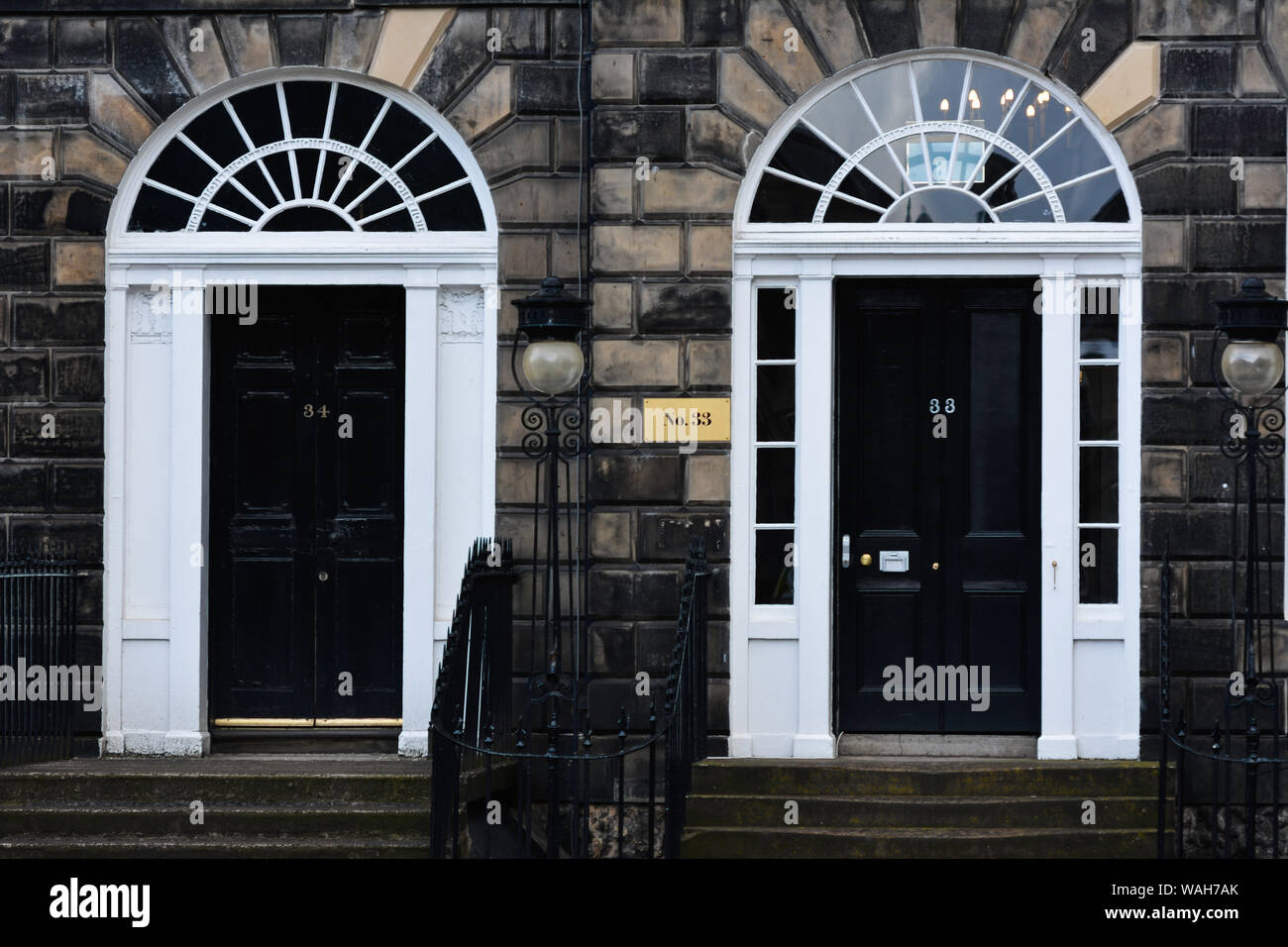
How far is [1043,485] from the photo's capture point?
28.8 ft

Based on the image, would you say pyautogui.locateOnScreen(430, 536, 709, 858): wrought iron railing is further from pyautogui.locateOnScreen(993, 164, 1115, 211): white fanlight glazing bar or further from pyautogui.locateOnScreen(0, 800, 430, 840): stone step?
pyautogui.locateOnScreen(993, 164, 1115, 211): white fanlight glazing bar

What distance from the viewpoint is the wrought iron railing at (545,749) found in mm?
7617

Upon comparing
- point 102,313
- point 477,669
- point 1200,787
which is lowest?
point 1200,787

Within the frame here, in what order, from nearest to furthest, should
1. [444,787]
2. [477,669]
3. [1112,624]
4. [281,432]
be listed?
[444,787] → [477,669] → [1112,624] → [281,432]

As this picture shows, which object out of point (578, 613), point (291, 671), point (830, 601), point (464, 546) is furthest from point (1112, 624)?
point (291, 671)

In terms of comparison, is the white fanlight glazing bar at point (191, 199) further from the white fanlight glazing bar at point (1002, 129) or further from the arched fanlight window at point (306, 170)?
the white fanlight glazing bar at point (1002, 129)

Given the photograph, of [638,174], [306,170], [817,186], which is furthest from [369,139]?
[817,186]

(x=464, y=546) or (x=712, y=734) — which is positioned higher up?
(x=464, y=546)

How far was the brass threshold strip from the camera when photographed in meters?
9.24

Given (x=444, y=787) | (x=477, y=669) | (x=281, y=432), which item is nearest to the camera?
(x=444, y=787)

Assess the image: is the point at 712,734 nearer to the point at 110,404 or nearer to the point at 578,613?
the point at 578,613

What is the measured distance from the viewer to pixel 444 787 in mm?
7625

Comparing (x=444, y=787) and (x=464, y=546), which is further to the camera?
(x=464, y=546)

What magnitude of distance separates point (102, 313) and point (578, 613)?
10.0ft
